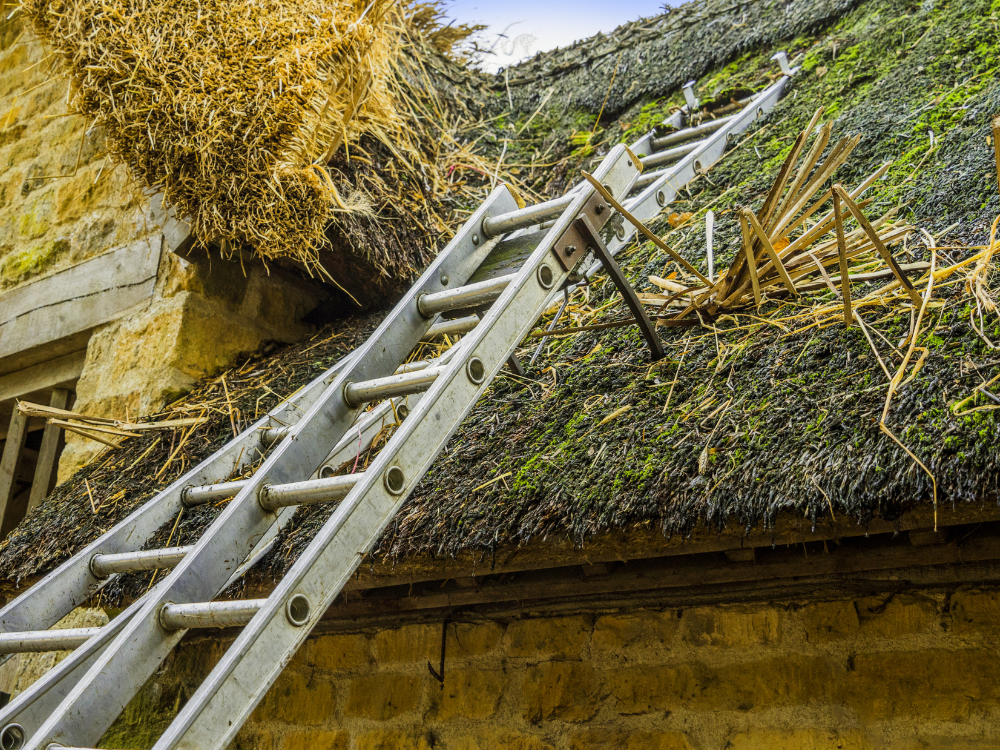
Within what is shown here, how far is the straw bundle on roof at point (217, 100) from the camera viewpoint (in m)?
2.59

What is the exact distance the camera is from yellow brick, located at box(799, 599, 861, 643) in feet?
5.56

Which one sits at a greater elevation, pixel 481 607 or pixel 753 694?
pixel 481 607

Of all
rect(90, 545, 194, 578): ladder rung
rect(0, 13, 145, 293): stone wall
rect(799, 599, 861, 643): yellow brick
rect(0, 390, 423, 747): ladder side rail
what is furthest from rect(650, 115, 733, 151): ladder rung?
rect(90, 545, 194, 578): ladder rung

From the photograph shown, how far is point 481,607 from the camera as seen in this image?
218 centimetres

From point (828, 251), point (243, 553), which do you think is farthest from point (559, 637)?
point (828, 251)

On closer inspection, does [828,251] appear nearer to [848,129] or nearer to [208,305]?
[848,129]

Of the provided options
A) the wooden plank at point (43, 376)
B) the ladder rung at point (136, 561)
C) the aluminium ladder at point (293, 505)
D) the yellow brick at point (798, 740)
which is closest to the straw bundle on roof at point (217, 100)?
the aluminium ladder at point (293, 505)

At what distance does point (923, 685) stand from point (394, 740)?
1.36 meters

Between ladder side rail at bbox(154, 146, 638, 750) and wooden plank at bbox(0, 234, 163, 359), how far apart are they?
2.09 m

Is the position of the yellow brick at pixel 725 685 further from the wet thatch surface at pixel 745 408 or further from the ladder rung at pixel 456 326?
the ladder rung at pixel 456 326

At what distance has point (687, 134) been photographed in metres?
2.99

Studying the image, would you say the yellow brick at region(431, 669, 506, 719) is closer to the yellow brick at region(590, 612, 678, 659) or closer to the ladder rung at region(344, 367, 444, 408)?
the yellow brick at region(590, 612, 678, 659)

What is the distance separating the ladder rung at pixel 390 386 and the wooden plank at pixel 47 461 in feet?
6.89

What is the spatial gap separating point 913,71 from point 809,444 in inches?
69.9
